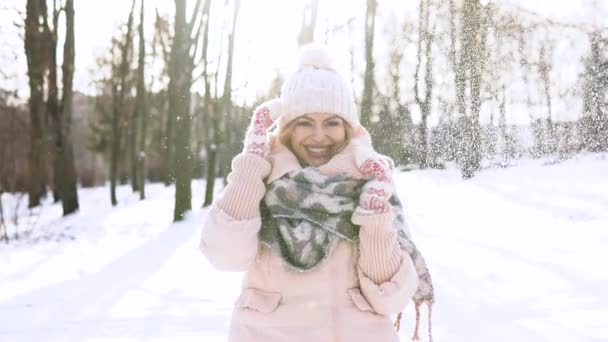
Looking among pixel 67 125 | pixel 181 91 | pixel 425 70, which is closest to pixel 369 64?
pixel 425 70

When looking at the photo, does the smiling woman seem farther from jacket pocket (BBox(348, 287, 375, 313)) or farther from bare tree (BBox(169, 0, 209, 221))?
bare tree (BBox(169, 0, 209, 221))

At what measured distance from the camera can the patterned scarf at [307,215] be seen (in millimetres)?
1687

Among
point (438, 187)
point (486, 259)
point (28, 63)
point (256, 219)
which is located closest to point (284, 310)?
point (256, 219)

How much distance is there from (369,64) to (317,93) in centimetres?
1168

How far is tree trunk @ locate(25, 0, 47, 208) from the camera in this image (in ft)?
46.2

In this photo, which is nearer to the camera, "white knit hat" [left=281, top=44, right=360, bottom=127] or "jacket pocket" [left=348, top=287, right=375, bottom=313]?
"jacket pocket" [left=348, top=287, right=375, bottom=313]

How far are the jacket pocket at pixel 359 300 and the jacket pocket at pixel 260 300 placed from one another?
0.21 m

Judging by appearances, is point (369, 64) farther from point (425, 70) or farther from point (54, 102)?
point (54, 102)

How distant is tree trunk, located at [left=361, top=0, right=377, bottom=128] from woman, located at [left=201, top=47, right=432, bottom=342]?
36.5 feet

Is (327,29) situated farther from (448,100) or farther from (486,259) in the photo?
(486,259)

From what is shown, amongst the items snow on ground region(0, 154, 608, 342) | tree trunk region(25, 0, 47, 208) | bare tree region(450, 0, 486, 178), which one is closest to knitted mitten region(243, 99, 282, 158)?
snow on ground region(0, 154, 608, 342)

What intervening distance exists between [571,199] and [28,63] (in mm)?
13002

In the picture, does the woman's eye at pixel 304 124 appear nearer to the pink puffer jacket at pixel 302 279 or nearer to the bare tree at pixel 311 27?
the pink puffer jacket at pixel 302 279

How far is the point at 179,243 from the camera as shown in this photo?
874 cm
